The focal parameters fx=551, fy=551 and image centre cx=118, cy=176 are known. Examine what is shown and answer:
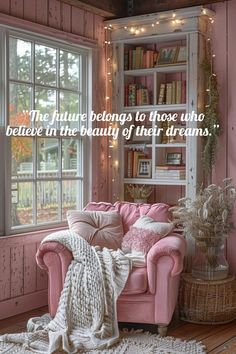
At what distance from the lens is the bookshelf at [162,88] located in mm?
5098

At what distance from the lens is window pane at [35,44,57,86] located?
493 cm

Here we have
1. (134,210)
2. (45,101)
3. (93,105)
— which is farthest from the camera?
(93,105)

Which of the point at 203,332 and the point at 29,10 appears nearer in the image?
the point at 203,332

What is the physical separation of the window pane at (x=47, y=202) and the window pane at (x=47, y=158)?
0.31 ft

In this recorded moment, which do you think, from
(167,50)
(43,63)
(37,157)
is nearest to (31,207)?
(37,157)

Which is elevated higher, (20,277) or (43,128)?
(43,128)

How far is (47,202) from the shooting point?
5.08m

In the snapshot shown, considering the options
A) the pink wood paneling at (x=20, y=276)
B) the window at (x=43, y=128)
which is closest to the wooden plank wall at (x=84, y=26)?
the window at (x=43, y=128)

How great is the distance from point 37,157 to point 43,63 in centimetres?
85

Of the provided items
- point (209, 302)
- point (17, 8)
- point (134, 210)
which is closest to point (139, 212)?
point (134, 210)

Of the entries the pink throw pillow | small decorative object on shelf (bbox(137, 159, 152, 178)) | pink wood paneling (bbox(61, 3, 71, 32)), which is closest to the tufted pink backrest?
the pink throw pillow

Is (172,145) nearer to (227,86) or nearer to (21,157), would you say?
(227,86)

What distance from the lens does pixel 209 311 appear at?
445 centimetres

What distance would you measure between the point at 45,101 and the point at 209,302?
2.28 metres
